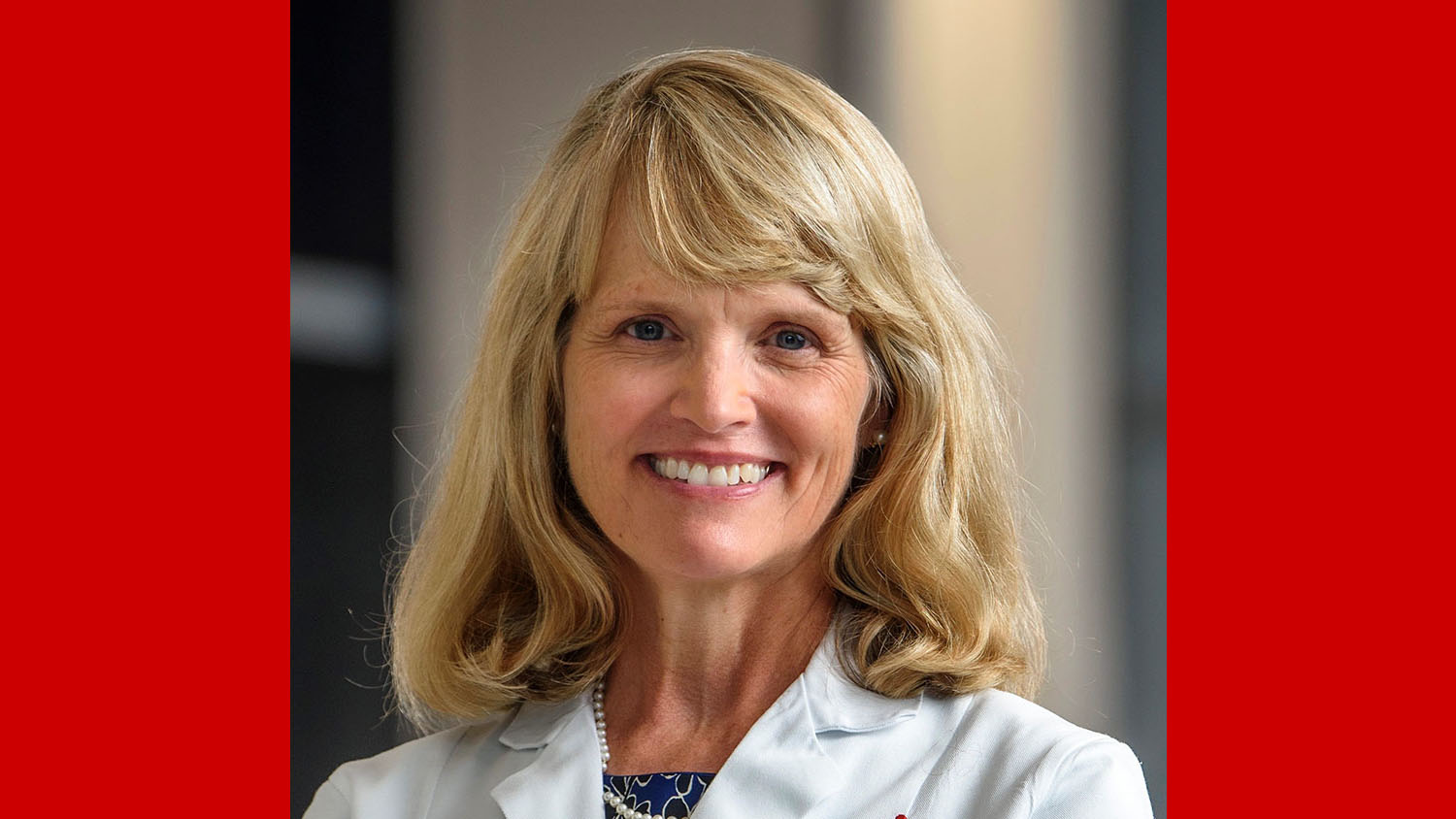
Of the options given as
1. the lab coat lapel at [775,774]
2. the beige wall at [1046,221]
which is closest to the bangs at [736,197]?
the lab coat lapel at [775,774]

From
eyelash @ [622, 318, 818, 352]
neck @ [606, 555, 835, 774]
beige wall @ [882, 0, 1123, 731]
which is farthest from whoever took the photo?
beige wall @ [882, 0, 1123, 731]

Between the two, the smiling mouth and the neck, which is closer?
the smiling mouth

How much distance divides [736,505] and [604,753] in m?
0.38

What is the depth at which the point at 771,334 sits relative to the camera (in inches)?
60.2

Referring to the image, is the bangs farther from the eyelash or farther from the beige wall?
the beige wall

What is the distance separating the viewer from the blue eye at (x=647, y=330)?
1.55 meters

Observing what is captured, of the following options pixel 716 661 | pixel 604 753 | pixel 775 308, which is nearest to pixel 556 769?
pixel 604 753

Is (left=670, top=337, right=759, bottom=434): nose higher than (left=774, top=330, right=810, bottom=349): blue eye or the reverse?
the reverse

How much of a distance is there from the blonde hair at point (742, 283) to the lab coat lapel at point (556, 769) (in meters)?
0.05

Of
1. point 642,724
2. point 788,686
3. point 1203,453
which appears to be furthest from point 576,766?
point 1203,453

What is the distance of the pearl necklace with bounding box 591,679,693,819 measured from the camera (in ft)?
5.24

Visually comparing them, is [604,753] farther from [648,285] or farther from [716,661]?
[648,285]

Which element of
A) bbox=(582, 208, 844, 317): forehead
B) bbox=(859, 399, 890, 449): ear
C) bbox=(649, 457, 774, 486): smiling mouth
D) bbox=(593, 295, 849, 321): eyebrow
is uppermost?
Result: bbox=(582, 208, 844, 317): forehead

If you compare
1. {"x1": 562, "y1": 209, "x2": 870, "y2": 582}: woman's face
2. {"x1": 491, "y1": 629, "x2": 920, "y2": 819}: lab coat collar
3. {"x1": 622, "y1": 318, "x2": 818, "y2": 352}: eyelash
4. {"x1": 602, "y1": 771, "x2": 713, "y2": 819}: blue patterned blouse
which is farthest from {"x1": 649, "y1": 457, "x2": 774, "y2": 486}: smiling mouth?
{"x1": 602, "y1": 771, "x2": 713, "y2": 819}: blue patterned blouse
